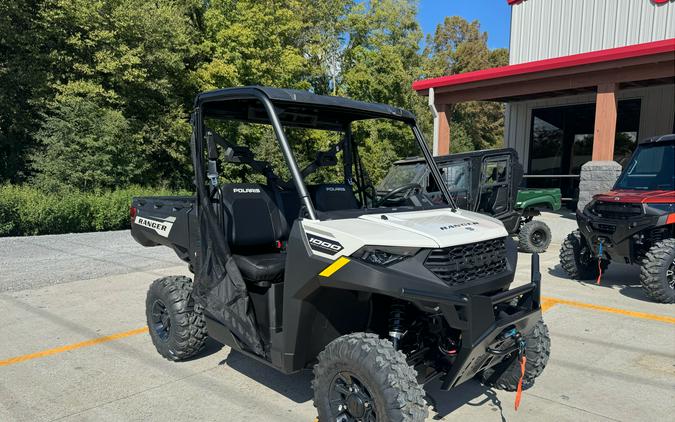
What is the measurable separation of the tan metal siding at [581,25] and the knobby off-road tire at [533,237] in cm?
789

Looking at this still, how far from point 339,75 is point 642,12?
56.5 feet

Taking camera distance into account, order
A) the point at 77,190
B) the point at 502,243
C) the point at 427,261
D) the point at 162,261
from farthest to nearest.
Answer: the point at 77,190, the point at 162,261, the point at 502,243, the point at 427,261

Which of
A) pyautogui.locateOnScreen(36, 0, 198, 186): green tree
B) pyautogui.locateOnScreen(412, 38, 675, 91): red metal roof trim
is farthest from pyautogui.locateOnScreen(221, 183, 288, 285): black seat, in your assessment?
pyautogui.locateOnScreen(36, 0, 198, 186): green tree

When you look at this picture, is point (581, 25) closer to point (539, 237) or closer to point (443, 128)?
point (443, 128)

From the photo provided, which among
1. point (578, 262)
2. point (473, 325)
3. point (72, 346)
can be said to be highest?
point (473, 325)

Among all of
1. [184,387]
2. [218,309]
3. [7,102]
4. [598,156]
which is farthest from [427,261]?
[7,102]

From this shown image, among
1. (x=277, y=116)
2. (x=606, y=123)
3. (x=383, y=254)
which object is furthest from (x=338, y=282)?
(x=606, y=123)

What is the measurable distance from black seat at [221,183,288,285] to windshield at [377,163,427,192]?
571 centimetres

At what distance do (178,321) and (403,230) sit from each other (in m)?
2.20

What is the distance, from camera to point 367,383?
2.62 metres

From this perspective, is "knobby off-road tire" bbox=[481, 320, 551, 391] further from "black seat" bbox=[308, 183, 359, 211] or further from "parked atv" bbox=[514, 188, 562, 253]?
"parked atv" bbox=[514, 188, 562, 253]

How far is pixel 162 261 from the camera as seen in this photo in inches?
344

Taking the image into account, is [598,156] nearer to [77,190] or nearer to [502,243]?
[502,243]

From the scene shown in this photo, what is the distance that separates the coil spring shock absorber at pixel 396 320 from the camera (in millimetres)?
2865
